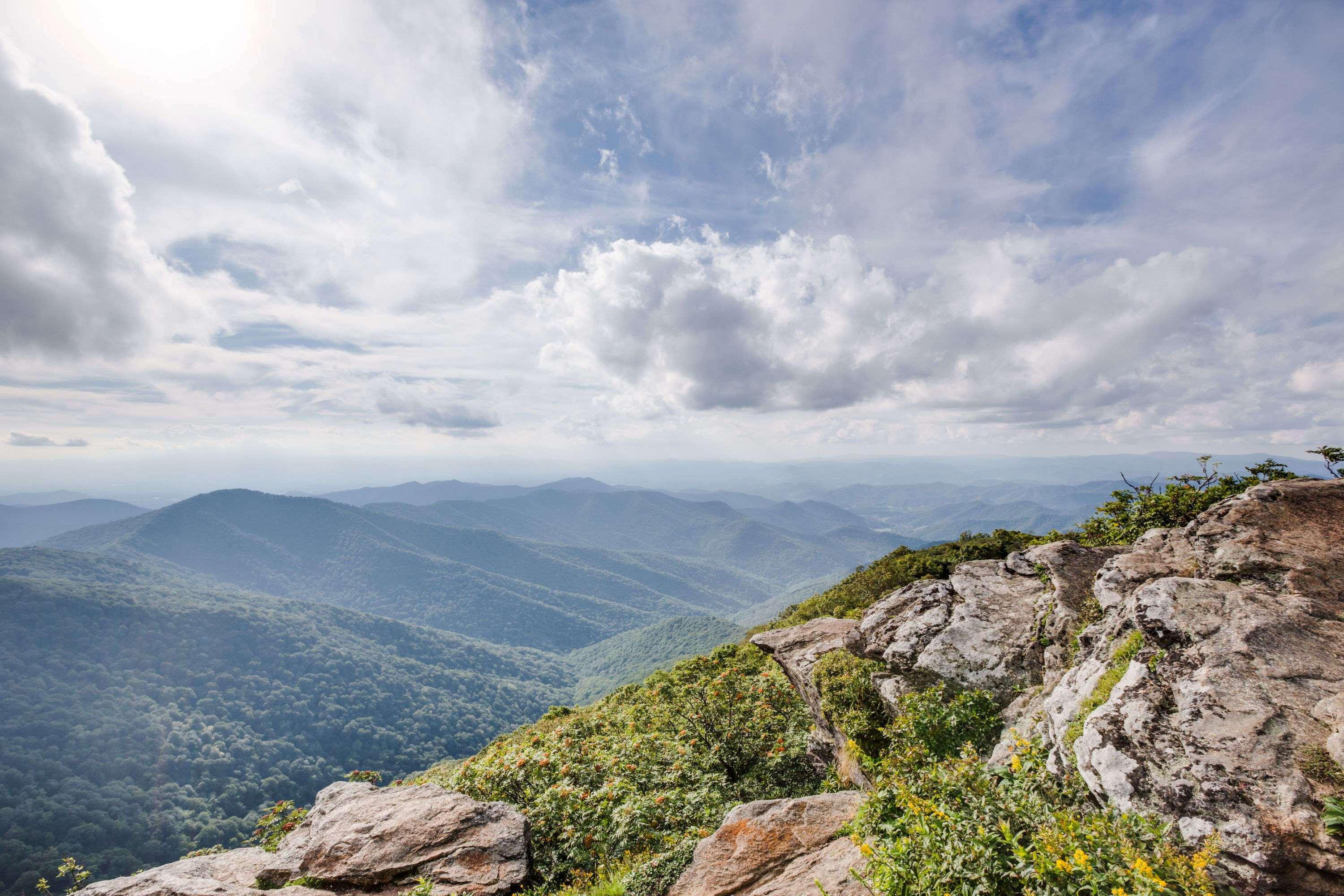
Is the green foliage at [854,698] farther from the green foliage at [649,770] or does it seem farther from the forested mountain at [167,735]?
the forested mountain at [167,735]

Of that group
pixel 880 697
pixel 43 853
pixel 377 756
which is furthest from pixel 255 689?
pixel 880 697

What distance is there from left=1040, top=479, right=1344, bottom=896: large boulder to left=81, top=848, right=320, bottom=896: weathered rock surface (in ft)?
38.0

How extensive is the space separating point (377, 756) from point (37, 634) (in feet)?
→ 510

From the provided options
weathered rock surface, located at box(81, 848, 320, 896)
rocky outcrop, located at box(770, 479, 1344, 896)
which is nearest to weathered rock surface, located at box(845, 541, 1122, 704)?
rocky outcrop, located at box(770, 479, 1344, 896)

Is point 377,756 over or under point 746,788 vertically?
under

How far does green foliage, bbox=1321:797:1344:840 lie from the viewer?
419 centimetres

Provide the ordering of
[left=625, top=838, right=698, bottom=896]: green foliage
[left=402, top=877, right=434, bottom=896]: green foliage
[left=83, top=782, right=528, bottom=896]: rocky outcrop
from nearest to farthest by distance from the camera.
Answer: [left=402, top=877, right=434, bottom=896]: green foliage < [left=625, top=838, right=698, bottom=896]: green foliage < [left=83, top=782, right=528, bottom=896]: rocky outcrop

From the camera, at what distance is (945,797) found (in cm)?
572

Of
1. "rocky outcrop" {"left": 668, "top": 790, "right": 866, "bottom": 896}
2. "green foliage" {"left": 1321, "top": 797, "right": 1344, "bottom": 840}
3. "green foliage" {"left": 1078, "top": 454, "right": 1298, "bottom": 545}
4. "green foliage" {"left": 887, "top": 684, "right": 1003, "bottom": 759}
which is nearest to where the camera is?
"green foliage" {"left": 1321, "top": 797, "right": 1344, "bottom": 840}

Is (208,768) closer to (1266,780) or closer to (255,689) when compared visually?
(255,689)

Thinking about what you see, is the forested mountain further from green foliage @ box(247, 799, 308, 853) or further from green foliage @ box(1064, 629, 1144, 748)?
green foliage @ box(1064, 629, 1144, 748)

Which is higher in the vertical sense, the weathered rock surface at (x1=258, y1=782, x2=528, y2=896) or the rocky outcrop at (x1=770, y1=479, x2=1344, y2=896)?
the rocky outcrop at (x1=770, y1=479, x2=1344, y2=896)

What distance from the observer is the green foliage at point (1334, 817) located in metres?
4.19

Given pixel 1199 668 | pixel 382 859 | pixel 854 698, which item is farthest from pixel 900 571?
pixel 382 859
